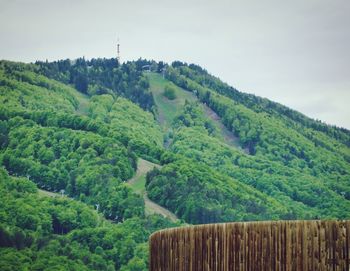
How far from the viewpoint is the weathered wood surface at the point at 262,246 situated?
13969 millimetres

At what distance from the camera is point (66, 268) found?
164 metres

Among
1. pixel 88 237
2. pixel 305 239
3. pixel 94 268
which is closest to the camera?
pixel 305 239

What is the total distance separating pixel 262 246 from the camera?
15297 mm

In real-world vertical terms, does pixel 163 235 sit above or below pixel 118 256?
above

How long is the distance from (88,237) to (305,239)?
578 feet

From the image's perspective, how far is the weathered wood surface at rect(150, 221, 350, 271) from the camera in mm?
13969

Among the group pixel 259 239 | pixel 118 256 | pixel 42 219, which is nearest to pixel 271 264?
pixel 259 239

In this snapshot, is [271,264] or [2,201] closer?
[271,264]

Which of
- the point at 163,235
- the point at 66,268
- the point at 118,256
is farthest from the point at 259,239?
the point at 118,256

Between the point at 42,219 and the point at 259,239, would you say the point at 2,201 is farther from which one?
the point at 259,239

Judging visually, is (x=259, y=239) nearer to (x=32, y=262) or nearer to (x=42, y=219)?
(x=32, y=262)

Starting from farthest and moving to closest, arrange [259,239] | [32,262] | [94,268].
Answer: [94,268], [32,262], [259,239]

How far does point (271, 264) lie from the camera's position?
1510 cm

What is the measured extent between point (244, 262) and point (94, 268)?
→ 160643mm
